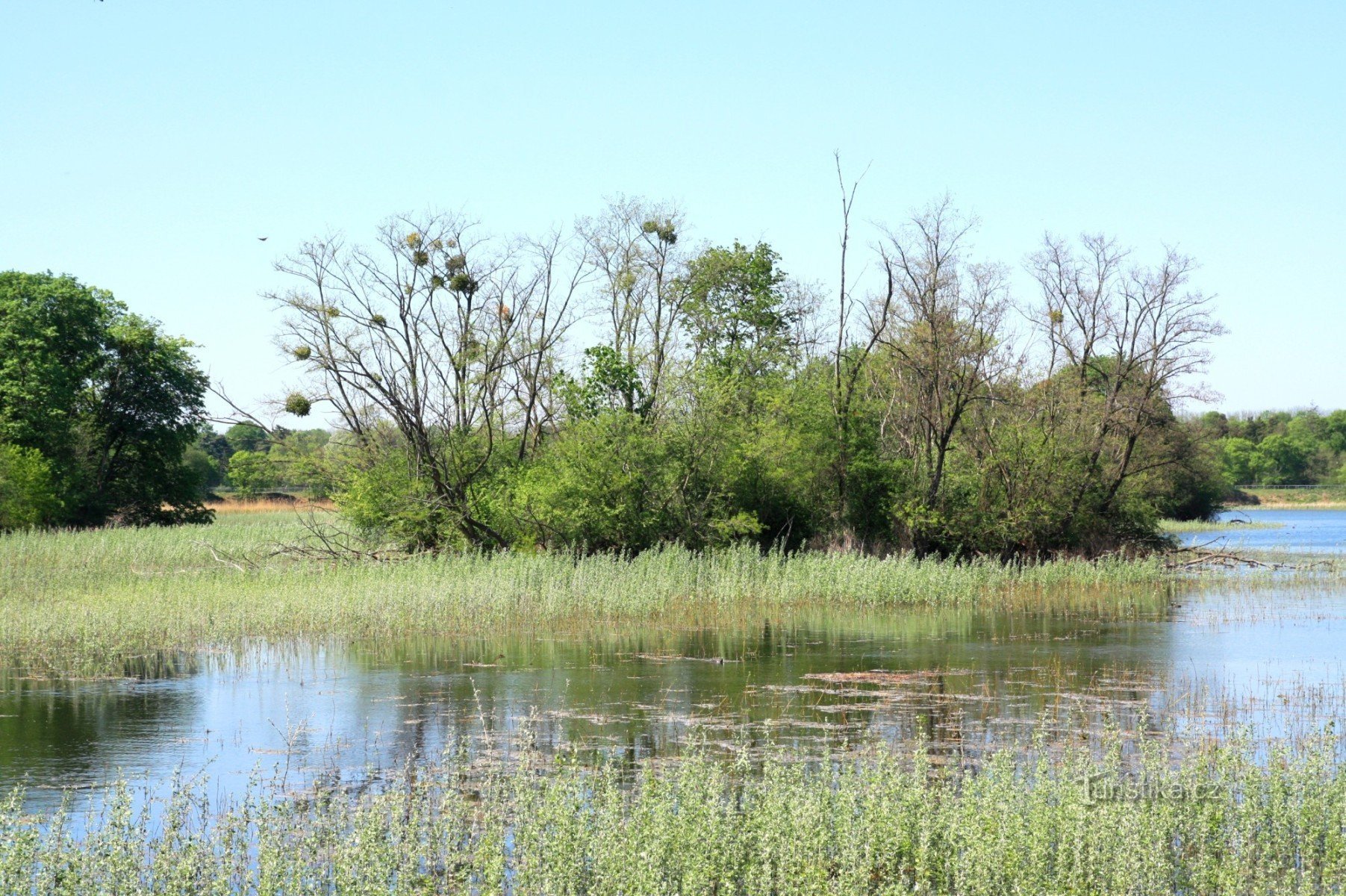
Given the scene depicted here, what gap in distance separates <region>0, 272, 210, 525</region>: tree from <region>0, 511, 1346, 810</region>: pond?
30482 mm

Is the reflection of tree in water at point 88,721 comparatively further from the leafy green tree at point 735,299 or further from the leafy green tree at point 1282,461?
the leafy green tree at point 1282,461

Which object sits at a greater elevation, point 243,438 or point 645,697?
point 243,438

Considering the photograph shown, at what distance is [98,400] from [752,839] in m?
47.2

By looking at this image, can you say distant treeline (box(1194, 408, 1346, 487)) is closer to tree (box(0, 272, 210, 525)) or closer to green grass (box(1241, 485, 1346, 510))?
green grass (box(1241, 485, 1346, 510))

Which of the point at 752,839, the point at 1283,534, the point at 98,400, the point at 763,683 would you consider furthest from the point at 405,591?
the point at 1283,534

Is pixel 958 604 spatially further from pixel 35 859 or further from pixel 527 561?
pixel 35 859

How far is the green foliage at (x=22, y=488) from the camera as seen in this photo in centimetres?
3959

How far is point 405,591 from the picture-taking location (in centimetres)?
2170

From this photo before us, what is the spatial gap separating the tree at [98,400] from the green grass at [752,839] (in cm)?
3872

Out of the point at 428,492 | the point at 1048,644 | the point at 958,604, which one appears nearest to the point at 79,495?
the point at 428,492

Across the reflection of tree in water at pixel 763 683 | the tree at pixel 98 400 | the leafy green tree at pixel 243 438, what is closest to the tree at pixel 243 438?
the leafy green tree at pixel 243 438

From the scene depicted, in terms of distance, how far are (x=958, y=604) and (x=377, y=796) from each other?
739 inches

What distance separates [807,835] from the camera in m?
7.60

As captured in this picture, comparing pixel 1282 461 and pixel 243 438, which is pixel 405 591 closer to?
pixel 243 438
